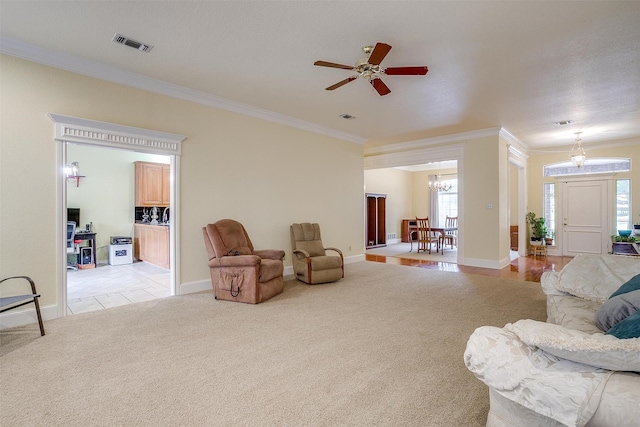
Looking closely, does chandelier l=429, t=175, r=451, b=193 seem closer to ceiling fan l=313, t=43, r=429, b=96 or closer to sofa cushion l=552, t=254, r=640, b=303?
ceiling fan l=313, t=43, r=429, b=96

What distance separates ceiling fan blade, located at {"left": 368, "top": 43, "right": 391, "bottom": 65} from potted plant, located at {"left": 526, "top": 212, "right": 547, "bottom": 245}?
744 centimetres

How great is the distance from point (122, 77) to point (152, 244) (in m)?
3.89

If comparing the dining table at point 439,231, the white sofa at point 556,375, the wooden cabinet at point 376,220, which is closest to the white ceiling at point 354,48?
the white sofa at point 556,375

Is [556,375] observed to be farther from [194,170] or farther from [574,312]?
[194,170]

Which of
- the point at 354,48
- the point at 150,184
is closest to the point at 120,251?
the point at 150,184

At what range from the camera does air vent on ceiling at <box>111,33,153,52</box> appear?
312 centimetres

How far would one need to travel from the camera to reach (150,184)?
761 centimetres

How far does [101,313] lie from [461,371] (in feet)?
12.4

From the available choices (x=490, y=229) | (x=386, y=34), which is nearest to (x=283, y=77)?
(x=386, y=34)

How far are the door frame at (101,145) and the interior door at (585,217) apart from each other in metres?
9.15

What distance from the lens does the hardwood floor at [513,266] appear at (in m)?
5.87

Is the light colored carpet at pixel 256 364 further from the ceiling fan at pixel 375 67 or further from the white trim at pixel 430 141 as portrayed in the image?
the white trim at pixel 430 141

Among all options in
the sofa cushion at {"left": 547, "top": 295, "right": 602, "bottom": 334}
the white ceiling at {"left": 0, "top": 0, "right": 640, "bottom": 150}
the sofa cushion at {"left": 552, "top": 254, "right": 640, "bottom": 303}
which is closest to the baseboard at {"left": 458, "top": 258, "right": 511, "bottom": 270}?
the white ceiling at {"left": 0, "top": 0, "right": 640, "bottom": 150}

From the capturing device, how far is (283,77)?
13.2ft
